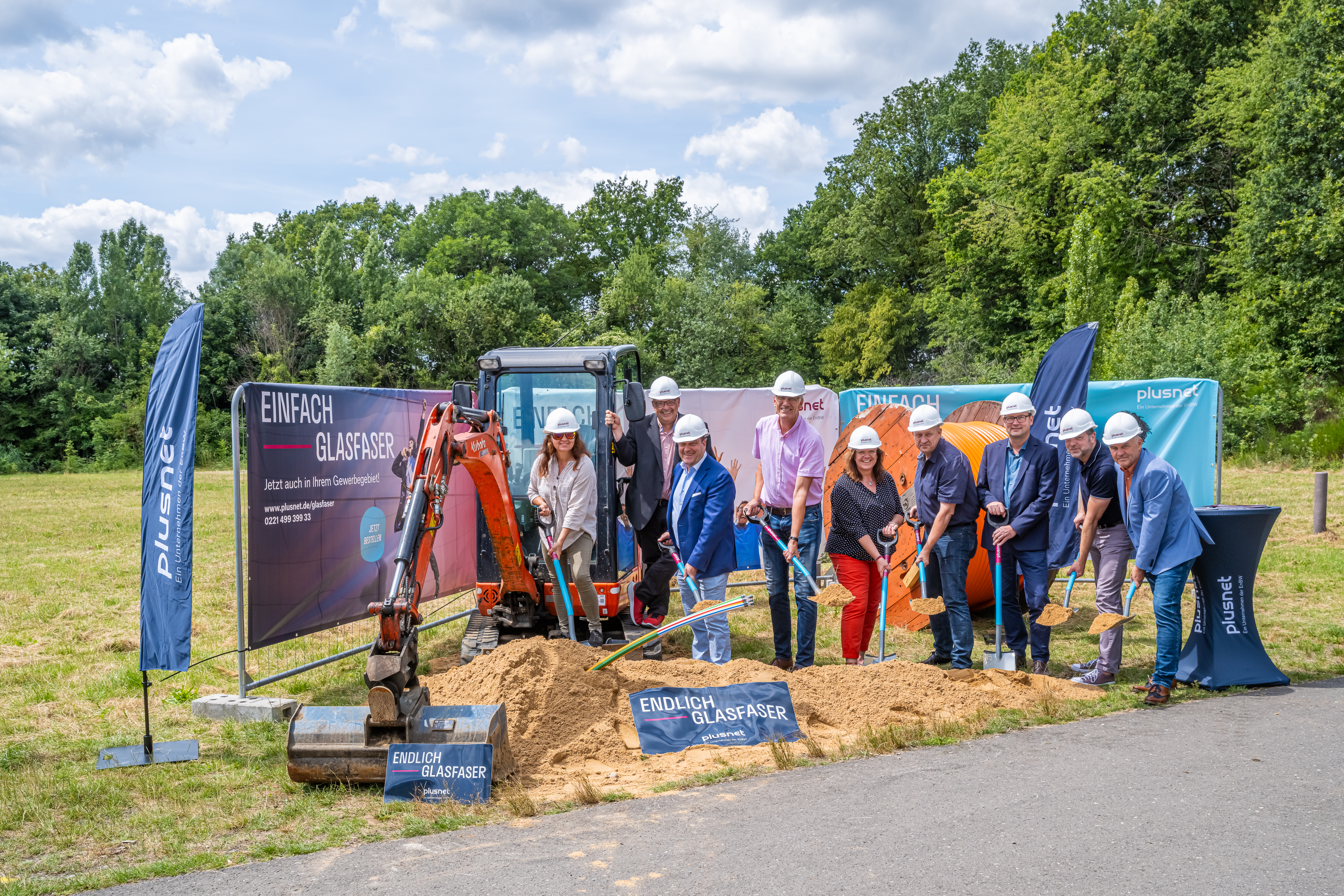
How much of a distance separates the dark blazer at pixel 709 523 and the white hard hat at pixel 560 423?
1091mm

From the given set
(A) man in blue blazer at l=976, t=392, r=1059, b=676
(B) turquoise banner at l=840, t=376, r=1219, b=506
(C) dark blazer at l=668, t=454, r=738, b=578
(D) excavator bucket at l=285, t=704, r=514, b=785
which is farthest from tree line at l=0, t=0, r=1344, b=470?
(D) excavator bucket at l=285, t=704, r=514, b=785

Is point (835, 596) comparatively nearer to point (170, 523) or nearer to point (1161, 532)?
point (1161, 532)

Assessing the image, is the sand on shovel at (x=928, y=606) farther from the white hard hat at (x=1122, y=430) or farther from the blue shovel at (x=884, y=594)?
the white hard hat at (x=1122, y=430)

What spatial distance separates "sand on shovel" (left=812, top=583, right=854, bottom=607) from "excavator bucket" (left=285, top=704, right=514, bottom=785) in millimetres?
2834

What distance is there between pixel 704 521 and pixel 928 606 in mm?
2016

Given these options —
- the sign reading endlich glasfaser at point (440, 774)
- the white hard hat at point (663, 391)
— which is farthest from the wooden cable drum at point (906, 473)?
the sign reading endlich glasfaser at point (440, 774)

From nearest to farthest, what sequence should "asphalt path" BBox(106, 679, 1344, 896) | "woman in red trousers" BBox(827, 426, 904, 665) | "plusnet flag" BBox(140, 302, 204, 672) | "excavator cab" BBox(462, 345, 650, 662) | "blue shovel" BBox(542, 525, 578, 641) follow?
"asphalt path" BBox(106, 679, 1344, 896) → "plusnet flag" BBox(140, 302, 204, 672) → "woman in red trousers" BBox(827, 426, 904, 665) → "blue shovel" BBox(542, 525, 578, 641) → "excavator cab" BBox(462, 345, 650, 662)

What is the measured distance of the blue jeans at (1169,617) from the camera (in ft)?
22.3

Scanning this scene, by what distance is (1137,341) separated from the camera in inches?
982

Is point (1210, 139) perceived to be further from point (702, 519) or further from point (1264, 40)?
point (702, 519)

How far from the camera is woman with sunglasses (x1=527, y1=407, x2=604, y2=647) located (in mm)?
7988

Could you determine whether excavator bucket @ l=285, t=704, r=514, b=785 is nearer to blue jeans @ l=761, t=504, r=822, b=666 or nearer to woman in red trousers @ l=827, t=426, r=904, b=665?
blue jeans @ l=761, t=504, r=822, b=666

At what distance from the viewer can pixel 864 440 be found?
293 inches

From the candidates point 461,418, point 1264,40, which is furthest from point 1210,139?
point 461,418
